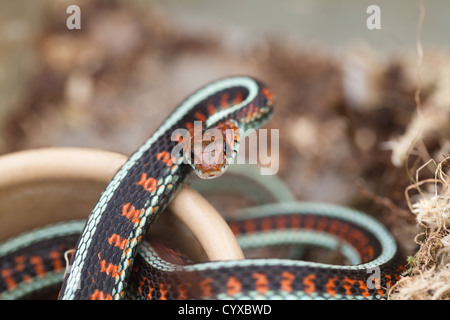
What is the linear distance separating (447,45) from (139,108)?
1.11m

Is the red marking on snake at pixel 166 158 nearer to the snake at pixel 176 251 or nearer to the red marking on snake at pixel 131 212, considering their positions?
the snake at pixel 176 251

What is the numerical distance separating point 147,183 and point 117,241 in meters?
0.11

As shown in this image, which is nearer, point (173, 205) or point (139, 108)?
point (173, 205)

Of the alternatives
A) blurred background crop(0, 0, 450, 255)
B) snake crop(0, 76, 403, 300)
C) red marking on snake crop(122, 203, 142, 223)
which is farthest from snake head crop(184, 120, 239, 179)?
blurred background crop(0, 0, 450, 255)

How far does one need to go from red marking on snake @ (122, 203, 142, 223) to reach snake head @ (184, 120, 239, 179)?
0.14 m

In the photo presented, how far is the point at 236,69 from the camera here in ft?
5.61

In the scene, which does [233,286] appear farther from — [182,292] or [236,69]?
[236,69]

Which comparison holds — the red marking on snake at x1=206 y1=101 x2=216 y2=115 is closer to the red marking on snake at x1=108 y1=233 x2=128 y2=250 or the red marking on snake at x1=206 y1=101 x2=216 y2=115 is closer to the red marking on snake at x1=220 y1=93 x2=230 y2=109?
the red marking on snake at x1=220 y1=93 x2=230 y2=109

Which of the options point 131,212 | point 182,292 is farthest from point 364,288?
point 131,212

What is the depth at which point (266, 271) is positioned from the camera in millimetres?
663

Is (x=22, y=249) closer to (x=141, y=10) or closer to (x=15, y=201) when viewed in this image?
(x=15, y=201)

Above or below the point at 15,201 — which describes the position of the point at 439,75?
above
